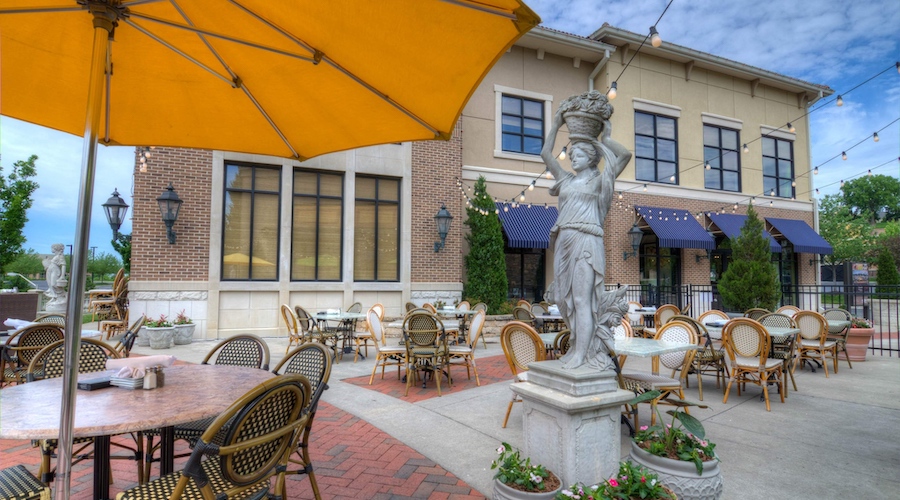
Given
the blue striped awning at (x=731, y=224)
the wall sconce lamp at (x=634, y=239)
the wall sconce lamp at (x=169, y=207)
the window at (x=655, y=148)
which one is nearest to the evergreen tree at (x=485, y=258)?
the wall sconce lamp at (x=634, y=239)

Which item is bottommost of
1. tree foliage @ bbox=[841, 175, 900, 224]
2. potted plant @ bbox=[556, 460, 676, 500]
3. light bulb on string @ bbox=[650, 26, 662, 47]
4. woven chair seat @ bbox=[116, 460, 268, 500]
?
potted plant @ bbox=[556, 460, 676, 500]

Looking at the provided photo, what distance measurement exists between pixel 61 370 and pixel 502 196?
1183 cm

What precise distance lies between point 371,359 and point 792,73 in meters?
19.4

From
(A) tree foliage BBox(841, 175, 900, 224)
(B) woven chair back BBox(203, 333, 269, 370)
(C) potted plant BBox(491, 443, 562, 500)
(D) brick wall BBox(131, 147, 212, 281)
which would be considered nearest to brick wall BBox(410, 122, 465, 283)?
(D) brick wall BBox(131, 147, 212, 281)

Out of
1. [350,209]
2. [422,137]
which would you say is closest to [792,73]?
[350,209]

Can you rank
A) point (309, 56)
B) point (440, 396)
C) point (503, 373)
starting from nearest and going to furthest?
1. point (309, 56)
2. point (440, 396)
3. point (503, 373)

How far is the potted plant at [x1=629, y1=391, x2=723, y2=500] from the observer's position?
2781 mm

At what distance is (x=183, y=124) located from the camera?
132 inches

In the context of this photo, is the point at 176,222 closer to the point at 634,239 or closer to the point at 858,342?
the point at 634,239

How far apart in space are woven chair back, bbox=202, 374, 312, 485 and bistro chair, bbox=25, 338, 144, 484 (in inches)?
49.8

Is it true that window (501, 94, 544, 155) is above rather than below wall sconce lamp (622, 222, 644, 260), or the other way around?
above

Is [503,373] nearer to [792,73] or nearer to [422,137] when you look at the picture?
[422,137]

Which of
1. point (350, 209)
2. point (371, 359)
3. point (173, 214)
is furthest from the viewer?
point (350, 209)

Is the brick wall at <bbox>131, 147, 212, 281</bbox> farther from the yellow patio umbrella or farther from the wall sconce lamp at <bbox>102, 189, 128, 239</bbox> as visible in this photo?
the yellow patio umbrella
